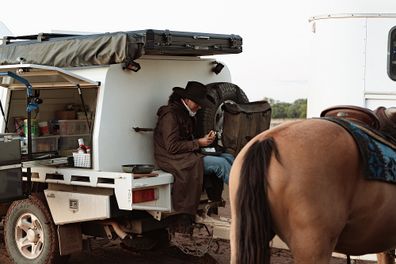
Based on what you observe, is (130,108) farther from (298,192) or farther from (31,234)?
(298,192)

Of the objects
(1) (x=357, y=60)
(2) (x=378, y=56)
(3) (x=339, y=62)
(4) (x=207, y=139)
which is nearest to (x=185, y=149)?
(4) (x=207, y=139)

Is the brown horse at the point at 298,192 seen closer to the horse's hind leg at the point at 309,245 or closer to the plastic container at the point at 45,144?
the horse's hind leg at the point at 309,245

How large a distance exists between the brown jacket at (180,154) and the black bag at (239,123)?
401 mm

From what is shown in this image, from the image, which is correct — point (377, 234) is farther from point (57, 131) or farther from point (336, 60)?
point (57, 131)

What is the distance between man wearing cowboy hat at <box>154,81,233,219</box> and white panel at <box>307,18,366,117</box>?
5.63ft

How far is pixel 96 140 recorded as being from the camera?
5941mm

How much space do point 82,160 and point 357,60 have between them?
353 cm

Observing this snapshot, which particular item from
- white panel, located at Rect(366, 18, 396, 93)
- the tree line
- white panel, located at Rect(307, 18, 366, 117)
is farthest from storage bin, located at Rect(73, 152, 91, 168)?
the tree line

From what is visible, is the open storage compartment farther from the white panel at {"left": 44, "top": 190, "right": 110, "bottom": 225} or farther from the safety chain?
the safety chain

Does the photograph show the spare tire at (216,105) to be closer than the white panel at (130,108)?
No

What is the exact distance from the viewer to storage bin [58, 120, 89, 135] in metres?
7.10

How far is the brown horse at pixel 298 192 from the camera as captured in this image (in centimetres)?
373

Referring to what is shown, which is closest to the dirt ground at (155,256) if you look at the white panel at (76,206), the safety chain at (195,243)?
the safety chain at (195,243)

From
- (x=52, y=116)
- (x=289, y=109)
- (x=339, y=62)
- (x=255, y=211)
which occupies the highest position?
(x=339, y=62)
